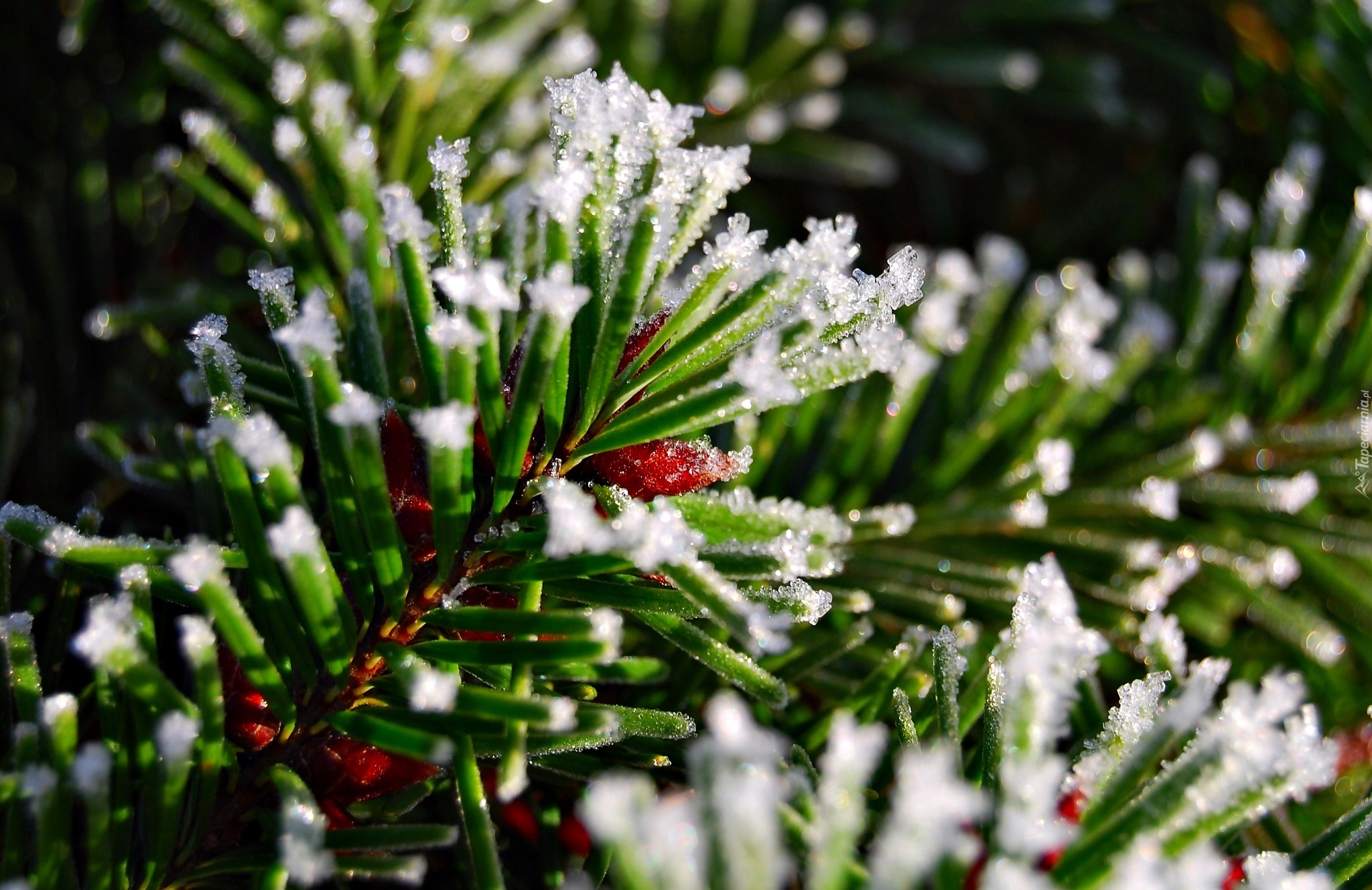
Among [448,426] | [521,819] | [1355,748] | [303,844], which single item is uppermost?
[448,426]

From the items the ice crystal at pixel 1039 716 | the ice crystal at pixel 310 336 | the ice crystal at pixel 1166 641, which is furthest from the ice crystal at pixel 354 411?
the ice crystal at pixel 1166 641

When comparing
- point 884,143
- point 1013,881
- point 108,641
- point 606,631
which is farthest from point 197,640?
point 884,143

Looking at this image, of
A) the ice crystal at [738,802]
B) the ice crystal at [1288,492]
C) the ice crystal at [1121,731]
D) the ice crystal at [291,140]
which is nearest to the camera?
the ice crystal at [738,802]

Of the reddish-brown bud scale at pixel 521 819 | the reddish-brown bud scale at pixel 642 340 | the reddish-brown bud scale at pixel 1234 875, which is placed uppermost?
the reddish-brown bud scale at pixel 642 340

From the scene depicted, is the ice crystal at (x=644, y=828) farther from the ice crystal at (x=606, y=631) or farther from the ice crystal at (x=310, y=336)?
the ice crystal at (x=310, y=336)

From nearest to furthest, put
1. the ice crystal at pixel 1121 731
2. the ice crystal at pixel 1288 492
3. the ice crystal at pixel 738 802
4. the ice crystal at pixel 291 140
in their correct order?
the ice crystal at pixel 738 802 → the ice crystal at pixel 1121 731 → the ice crystal at pixel 291 140 → the ice crystal at pixel 1288 492

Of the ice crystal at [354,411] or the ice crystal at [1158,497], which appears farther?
the ice crystal at [1158,497]

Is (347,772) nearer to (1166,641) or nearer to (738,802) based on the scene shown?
(738,802)

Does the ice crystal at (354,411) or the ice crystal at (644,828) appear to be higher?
the ice crystal at (354,411)
